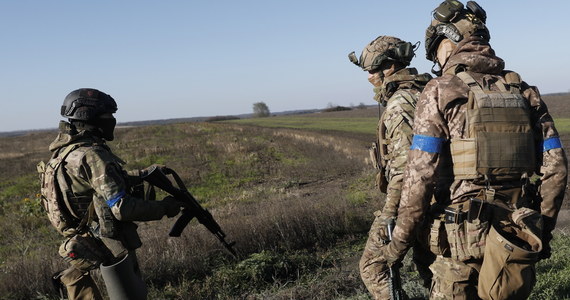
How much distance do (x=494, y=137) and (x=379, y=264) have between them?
4.88 ft

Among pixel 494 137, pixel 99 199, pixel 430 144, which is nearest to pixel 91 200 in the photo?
pixel 99 199

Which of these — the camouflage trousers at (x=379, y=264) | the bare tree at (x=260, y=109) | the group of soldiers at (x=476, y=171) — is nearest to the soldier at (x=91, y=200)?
the camouflage trousers at (x=379, y=264)

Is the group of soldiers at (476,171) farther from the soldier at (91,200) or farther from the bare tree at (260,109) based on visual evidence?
the bare tree at (260,109)

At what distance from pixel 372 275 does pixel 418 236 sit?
796 mm

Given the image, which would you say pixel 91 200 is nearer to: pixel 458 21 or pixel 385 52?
pixel 385 52

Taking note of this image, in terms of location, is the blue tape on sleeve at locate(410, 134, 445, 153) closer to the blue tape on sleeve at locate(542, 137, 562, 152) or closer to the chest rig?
the chest rig

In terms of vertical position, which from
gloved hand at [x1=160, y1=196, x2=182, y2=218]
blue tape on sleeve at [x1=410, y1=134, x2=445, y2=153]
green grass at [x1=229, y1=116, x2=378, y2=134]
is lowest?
green grass at [x1=229, y1=116, x2=378, y2=134]

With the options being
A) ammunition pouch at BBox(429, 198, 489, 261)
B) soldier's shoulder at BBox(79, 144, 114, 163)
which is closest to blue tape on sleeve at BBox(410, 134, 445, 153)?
ammunition pouch at BBox(429, 198, 489, 261)

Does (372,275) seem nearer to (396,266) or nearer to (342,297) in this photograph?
(396,266)

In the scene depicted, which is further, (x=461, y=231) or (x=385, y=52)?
(x=385, y=52)

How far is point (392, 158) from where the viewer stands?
353cm

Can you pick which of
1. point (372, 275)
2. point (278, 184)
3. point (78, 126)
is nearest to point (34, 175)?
point (278, 184)

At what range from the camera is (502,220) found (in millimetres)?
2609

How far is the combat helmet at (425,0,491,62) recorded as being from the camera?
2818 millimetres
